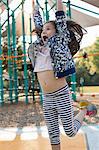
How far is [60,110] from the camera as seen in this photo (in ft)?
9.64

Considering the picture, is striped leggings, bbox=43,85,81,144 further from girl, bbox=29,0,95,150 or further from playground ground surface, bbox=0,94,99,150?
playground ground surface, bbox=0,94,99,150

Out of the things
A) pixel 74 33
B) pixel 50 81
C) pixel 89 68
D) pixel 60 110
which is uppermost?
pixel 89 68

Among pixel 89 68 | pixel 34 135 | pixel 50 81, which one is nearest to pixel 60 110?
pixel 50 81

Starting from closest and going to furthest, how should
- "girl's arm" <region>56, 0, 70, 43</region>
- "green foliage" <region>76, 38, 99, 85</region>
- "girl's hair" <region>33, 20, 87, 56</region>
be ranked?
"girl's arm" <region>56, 0, 70, 43</region>, "girl's hair" <region>33, 20, 87, 56</region>, "green foliage" <region>76, 38, 99, 85</region>

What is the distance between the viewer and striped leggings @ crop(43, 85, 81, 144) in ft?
9.60

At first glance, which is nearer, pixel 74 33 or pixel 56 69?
pixel 56 69

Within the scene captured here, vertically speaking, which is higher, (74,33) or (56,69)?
(74,33)

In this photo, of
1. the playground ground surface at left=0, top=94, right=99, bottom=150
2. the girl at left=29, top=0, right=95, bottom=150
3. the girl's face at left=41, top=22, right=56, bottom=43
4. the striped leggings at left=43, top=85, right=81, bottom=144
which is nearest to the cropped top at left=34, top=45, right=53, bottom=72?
the girl at left=29, top=0, right=95, bottom=150

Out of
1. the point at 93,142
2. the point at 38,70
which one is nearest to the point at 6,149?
the point at 93,142

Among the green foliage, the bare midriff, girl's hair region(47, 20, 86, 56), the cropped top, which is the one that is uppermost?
the green foliage

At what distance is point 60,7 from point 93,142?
5.65ft

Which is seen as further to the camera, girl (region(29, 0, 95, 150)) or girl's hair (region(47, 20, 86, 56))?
girl's hair (region(47, 20, 86, 56))

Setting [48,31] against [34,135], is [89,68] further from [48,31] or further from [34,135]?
[48,31]

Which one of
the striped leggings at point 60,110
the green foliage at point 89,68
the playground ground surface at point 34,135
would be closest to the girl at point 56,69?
the striped leggings at point 60,110
